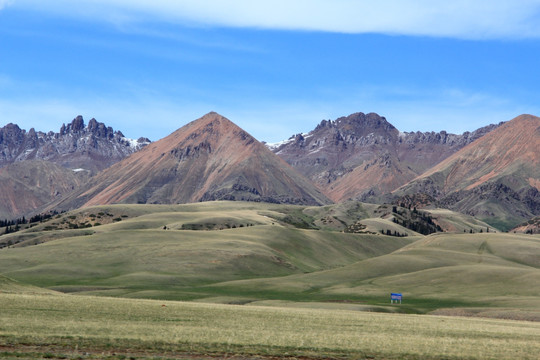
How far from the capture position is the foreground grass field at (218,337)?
41.5 m

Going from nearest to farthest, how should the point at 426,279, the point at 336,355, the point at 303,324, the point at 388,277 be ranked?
the point at 336,355
the point at 303,324
the point at 426,279
the point at 388,277

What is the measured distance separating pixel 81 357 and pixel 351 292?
401 ft

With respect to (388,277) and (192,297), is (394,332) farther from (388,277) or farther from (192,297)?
(388,277)

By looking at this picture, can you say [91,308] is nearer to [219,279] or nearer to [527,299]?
[527,299]

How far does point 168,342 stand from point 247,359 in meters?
6.73

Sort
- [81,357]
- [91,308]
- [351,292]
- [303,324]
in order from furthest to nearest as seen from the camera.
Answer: [351,292] → [91,308] → [303,324] → [81,357]

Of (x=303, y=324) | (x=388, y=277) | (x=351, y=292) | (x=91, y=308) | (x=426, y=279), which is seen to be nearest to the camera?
(x=303, y=324)

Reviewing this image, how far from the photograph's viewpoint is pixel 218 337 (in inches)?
1911

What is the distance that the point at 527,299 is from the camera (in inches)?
4998

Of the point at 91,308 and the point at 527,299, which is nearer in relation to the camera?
the point at 91,308

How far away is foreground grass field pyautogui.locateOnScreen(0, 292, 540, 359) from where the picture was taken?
41.5m

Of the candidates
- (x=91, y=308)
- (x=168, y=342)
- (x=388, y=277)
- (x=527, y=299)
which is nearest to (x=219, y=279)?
(x=388, y=277)

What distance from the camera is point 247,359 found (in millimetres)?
40094

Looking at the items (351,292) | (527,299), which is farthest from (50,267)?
(527,299)
